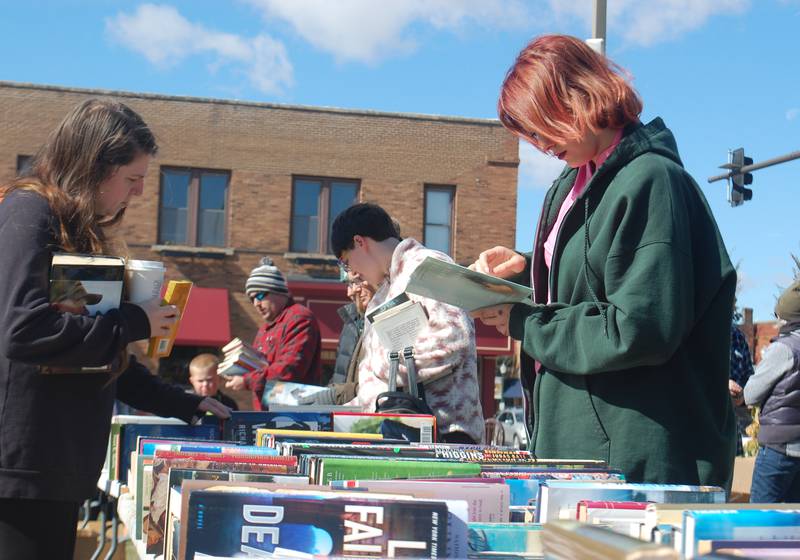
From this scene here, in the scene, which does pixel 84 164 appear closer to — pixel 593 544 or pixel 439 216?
pixel 593 544

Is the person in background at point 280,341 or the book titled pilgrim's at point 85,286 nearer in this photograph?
the book titled pilgrim's at point 85,286

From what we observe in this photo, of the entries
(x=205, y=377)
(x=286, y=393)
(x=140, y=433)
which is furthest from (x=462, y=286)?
(x=205, y=377)

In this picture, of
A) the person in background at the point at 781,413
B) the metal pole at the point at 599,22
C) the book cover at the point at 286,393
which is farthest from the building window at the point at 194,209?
the book cover at the point at 286,393

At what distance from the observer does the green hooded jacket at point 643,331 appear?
6.47ft

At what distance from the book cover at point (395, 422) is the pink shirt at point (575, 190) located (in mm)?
575

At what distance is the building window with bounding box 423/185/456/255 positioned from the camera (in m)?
22.2

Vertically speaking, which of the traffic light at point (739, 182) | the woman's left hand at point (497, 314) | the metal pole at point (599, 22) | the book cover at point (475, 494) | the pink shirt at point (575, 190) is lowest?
the book cover at point (475, 494)

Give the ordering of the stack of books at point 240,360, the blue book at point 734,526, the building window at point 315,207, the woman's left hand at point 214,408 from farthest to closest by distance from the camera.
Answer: the building window at point 315,207, the stack of books at point 240,360, the woman's left hand at point 214,408, the blue book at point 734,526

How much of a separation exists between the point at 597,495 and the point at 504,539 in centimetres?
23

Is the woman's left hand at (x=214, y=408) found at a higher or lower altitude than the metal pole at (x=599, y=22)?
lower

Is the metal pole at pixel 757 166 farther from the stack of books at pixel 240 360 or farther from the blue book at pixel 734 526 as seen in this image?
the blue book at pixel 734 526

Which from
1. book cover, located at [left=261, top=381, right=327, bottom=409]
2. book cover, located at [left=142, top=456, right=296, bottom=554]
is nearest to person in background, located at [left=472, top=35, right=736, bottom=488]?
book cover, located at [left=142, top=456, right=296, bottom=554]

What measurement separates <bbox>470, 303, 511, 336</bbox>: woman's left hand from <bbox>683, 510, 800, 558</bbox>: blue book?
116 cm

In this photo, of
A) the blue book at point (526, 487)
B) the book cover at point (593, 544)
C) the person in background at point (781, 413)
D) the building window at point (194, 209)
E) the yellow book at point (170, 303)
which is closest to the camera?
the book cover at point (593, 544)
